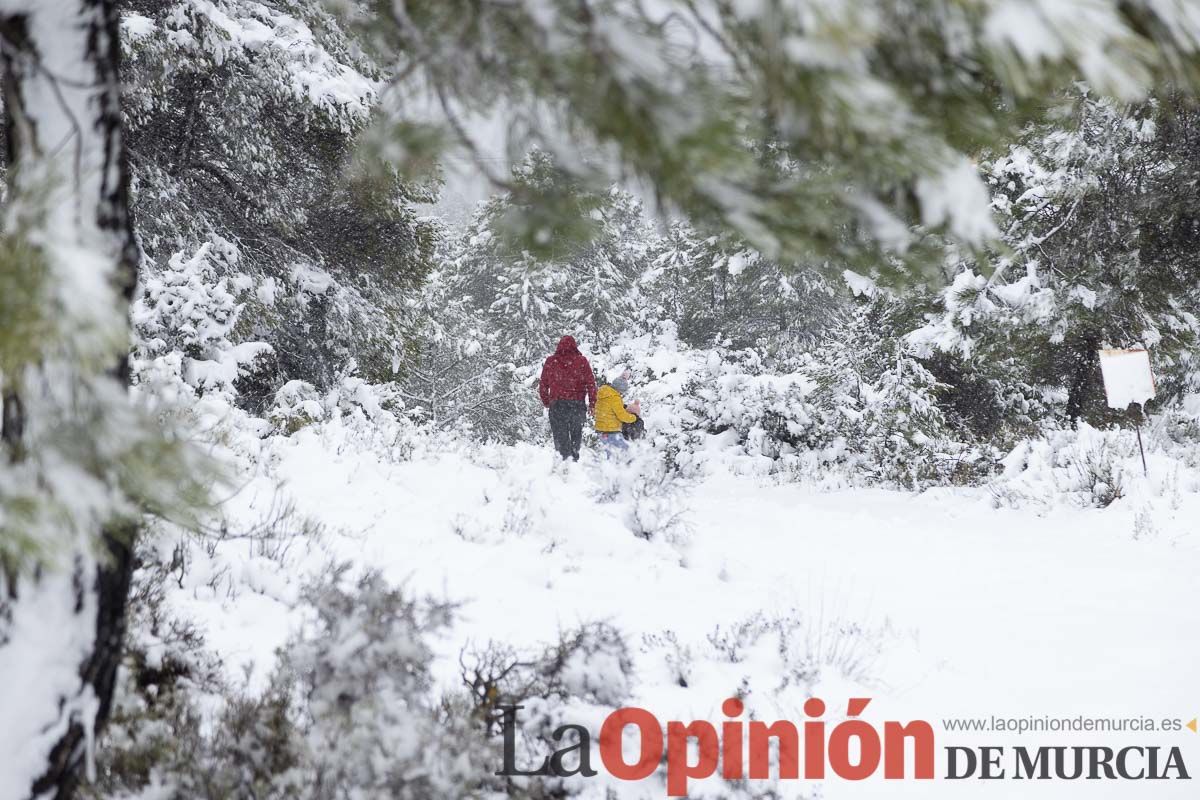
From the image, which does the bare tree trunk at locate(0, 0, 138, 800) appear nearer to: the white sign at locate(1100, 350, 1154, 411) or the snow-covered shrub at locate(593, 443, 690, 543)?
the snow-covered shrub at locate(593, 443, 690, 543)

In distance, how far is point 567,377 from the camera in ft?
34.8

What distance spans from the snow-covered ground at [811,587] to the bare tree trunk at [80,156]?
1054 mm

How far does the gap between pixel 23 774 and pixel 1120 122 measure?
873 cm

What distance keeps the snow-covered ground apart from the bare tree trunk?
1054 mm

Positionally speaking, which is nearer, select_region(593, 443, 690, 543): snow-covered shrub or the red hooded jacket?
select_region(593, 443, 690, 543): snow-covered shrub

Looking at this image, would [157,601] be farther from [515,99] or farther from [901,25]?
[901,25]

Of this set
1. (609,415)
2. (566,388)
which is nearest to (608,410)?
(609,415)

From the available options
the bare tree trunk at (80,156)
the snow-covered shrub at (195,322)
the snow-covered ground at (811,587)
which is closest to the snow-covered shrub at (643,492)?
the snow-covered ground at (811,587)

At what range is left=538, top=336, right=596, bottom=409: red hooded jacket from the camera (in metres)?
10.6

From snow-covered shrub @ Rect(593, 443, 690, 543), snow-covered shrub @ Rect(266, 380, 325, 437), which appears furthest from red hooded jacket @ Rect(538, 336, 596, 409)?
snow-covered shrub @ Rect(266, 380, 325, 437)

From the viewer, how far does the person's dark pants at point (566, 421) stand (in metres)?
10.7

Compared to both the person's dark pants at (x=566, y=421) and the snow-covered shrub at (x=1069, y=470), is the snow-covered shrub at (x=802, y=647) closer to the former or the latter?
the snow-covered shrub at (x=1069, y=470)

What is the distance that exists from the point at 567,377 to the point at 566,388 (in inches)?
6.1

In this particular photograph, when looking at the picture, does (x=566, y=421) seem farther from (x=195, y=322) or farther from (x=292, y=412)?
(x=195, y=322)
